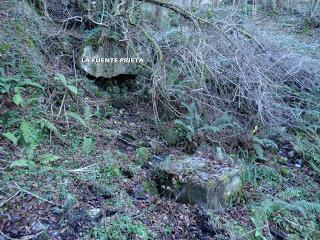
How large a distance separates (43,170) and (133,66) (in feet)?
11.1

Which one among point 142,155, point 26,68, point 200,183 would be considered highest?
point 26,68

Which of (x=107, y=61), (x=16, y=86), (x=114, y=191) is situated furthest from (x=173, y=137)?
(x=16, y=86)

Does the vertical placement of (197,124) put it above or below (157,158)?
above

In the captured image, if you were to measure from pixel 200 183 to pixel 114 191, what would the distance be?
1.05 metres

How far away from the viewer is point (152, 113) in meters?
6.38

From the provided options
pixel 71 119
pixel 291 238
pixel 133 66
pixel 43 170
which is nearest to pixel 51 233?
pixel 43 170

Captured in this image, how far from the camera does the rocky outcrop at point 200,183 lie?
4.22 m

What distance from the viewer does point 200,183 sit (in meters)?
4.18

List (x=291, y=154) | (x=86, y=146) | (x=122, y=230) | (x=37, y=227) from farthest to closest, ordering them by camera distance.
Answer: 1. (x=291, y=154)
2. (x=86, y=146)
3. (x=122, y=230)
4. (x=37, y=227)

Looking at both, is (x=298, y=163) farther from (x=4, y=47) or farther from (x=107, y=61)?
(x=4, y=47)

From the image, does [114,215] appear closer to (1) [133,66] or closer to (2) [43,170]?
(2) [43,170]

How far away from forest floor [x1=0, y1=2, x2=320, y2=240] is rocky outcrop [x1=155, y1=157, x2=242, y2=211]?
123 millimetres

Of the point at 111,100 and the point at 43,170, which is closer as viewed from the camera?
the point at 43,170

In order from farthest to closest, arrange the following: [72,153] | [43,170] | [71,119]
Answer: [71,119] → [72,153] → [43,170]
